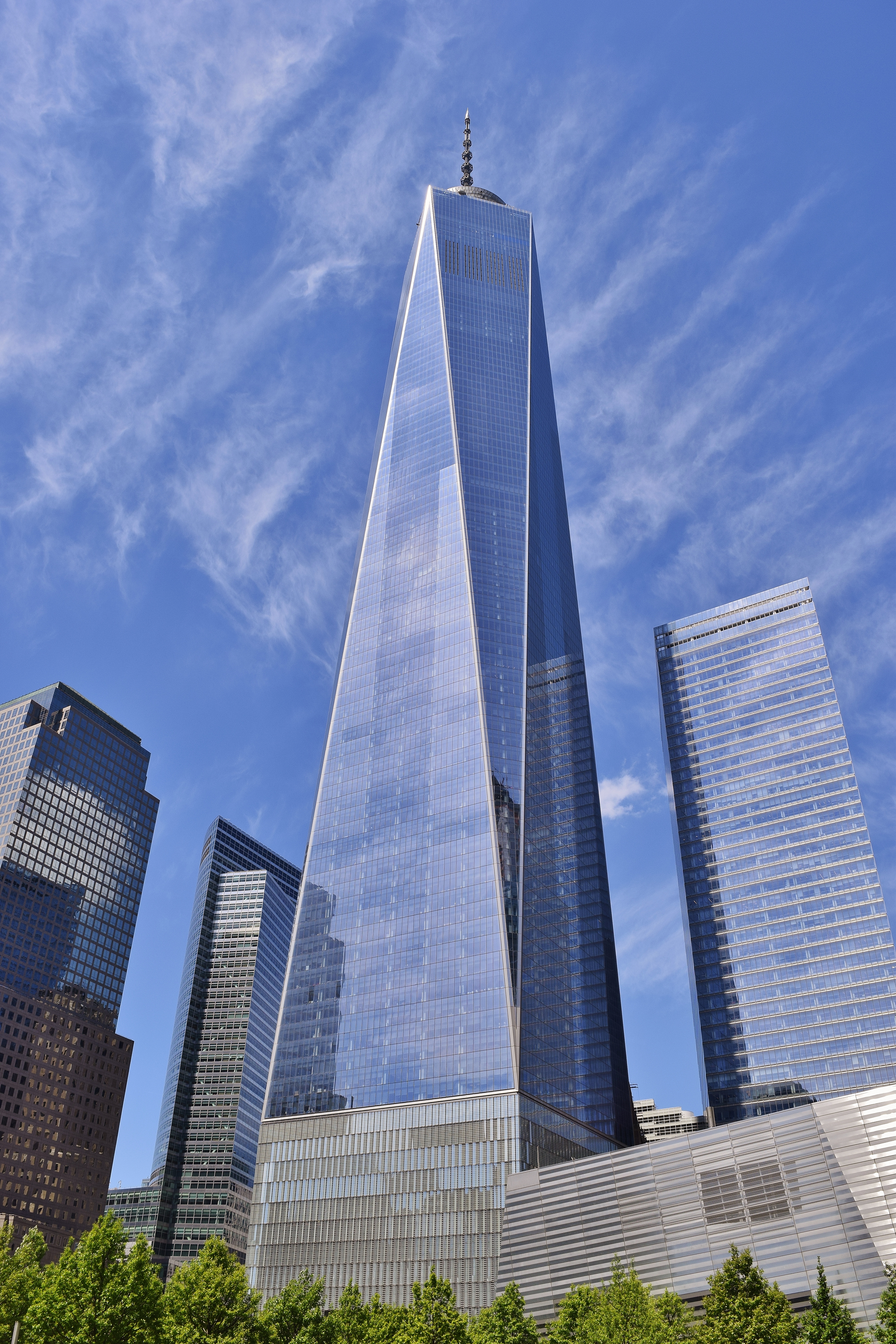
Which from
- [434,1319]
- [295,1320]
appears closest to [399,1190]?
[295,1320]

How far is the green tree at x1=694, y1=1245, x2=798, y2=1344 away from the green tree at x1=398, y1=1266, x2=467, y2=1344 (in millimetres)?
14118

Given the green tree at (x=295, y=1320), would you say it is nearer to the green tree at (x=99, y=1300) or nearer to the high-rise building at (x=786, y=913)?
the green tree at (x=99, y=1300)

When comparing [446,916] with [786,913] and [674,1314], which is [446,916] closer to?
[786,913]

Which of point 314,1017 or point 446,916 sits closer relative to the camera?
point 446,916

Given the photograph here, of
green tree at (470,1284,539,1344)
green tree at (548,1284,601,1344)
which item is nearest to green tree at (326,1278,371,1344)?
green tree at (470,1284,539,1344)

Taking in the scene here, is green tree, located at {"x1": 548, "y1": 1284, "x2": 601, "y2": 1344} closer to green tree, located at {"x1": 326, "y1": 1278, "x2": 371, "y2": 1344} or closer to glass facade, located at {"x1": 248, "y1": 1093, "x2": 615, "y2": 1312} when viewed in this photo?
green tree, located at {"x1": 326, "y1": 1278, "x2": 371, "y2": 1344}

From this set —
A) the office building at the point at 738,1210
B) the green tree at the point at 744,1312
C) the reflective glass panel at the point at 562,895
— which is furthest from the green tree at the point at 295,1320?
the reflective glass panel at the point at 562,895

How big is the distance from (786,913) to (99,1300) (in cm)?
14154

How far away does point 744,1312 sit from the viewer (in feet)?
196

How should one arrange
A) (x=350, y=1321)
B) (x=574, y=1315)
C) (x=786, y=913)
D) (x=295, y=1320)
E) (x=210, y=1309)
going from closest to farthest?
1. (x=210, y=1309)
2. (x=295, y=1320)
3. (x=574, y=1315)
4. (x=350, y=1321)
5. (x=786, y=913)

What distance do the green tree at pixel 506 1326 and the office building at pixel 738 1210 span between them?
2813 cm

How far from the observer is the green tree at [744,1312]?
57.9 metres

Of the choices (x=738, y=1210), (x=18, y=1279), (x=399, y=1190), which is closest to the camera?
(x=18, y=1279)

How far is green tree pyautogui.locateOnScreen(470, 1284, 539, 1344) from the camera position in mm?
67875
